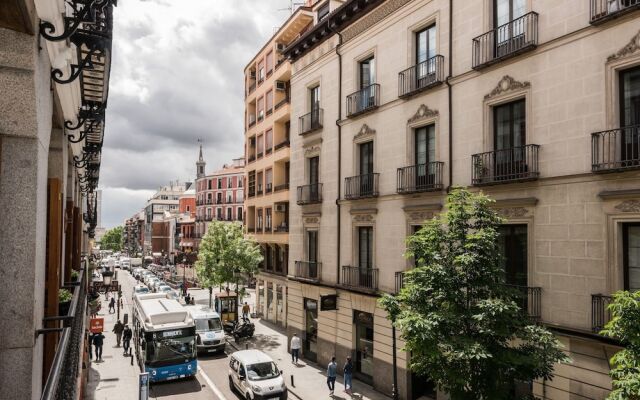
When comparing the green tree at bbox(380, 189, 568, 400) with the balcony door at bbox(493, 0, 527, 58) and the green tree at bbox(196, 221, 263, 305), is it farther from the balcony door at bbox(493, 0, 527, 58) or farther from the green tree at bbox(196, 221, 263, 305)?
the green tree at bbox(196, 221, 263, 305)

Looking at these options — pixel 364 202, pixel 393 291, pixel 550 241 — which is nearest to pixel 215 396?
pixel 393 291

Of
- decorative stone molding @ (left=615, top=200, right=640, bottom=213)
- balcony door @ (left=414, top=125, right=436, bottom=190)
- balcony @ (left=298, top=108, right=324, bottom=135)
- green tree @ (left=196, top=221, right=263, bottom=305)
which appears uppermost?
balcony @ (left=298, top=108, right=324, bottom=135)

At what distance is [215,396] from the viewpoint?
19.3 meters

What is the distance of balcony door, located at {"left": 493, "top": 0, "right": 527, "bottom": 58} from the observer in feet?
47.0

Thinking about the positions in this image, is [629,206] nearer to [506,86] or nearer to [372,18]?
→ [506,86]

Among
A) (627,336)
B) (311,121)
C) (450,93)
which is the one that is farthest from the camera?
(311,121)

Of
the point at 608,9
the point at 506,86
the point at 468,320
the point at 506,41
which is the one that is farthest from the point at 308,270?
the point at 608,9

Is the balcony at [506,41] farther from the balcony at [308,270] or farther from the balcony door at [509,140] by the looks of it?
the balcony at [308,270]

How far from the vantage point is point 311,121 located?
25.4 meters

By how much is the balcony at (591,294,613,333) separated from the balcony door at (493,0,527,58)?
308 inches

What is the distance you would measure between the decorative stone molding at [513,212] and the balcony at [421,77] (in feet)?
18.5

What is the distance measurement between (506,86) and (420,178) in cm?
490

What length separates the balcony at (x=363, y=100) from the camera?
20.4m

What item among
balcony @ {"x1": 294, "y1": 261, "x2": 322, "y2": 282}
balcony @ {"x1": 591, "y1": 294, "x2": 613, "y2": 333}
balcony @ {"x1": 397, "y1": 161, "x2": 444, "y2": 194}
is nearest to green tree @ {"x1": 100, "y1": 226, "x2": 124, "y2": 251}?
balcony @ {"x1": 294, "y1": 261, "x2": 322, "y2": 282}
